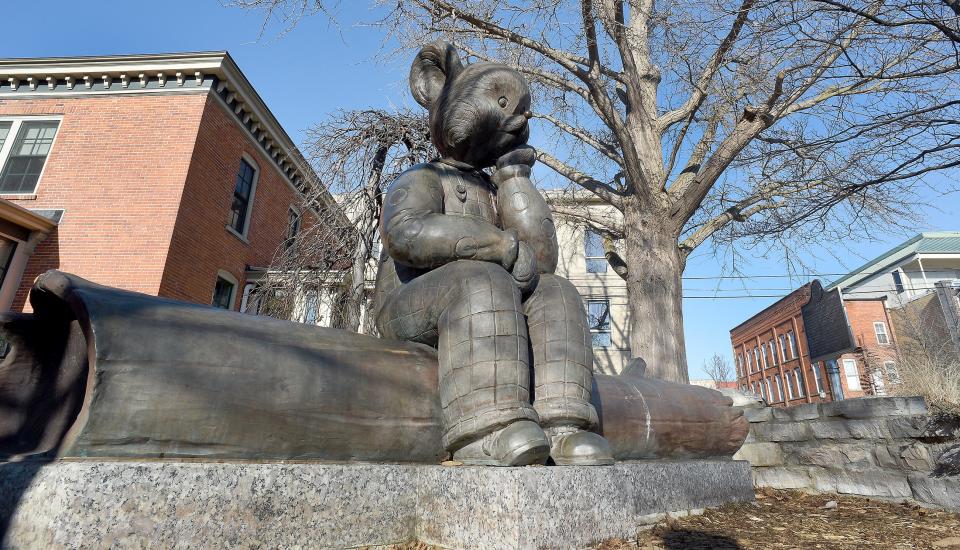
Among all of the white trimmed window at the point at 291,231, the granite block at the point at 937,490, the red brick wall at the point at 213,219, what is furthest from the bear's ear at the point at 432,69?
the red brick wall at the point at 213,219

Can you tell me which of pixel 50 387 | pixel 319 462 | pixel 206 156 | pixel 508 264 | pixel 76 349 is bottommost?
pixel 319 462

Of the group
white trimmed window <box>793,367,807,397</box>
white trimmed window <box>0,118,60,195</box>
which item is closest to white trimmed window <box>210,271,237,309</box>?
white trimmed window <box>0,118,60,195</box>

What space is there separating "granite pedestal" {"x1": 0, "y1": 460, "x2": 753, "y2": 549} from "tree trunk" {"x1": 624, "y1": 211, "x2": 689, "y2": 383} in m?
5.66

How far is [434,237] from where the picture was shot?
6.93ft

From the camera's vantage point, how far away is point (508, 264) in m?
2.15

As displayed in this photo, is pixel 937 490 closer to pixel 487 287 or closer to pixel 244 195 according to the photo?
pixel 487 287

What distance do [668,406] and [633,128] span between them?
6692 millimetres

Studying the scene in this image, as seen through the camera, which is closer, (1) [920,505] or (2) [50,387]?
(2) [50,387]

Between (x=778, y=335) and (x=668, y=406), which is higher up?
(x=778, y=335)

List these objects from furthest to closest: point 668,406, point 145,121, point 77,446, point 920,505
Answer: point 145,121 < point 920,505 < point 668,406 < point 77,446

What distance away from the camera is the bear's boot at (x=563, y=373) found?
1.91m

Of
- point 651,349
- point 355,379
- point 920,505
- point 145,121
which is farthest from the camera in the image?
point 145,121

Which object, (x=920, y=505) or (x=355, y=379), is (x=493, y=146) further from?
(x=920, y=505)

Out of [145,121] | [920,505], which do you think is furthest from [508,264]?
[145,121]
